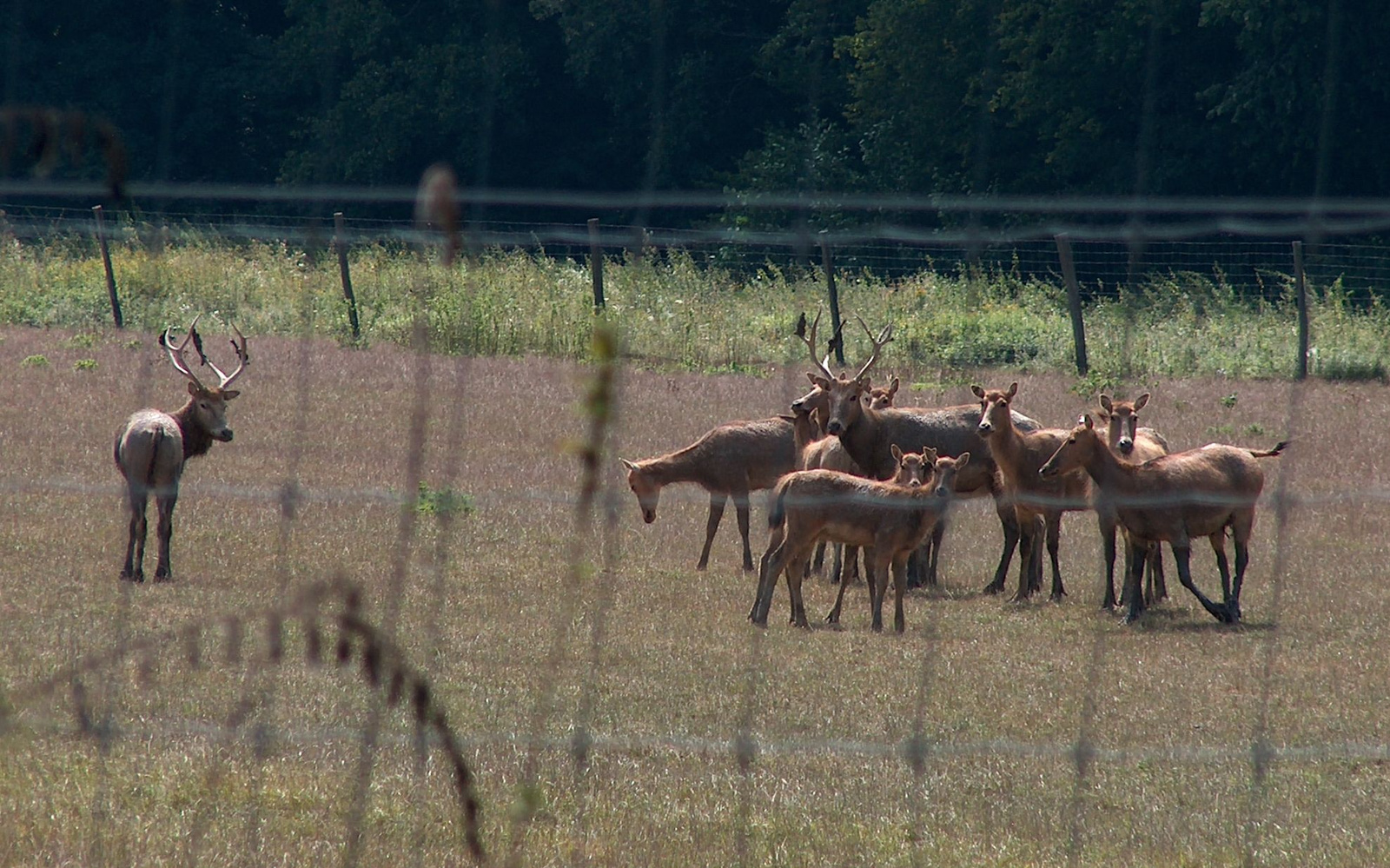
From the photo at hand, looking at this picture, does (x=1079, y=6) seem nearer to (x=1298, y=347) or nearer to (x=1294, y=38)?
(x=1294, y=38)

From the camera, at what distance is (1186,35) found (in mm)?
32750

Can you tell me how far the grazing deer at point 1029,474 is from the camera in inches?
465

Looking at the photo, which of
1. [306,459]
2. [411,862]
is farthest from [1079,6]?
[411,862]

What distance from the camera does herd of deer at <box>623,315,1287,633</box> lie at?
34.0 ft

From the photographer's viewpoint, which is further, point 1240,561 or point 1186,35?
point 1186,35

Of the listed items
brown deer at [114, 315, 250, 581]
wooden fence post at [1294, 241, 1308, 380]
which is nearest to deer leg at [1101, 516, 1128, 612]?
brown deer at [114, 315, 250, 581]

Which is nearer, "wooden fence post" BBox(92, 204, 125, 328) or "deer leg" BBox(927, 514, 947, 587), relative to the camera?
"deer leg" BBox(927, 514, 947, 587)

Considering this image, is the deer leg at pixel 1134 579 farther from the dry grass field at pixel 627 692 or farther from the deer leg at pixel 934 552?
the deer leg at pixel 934 552

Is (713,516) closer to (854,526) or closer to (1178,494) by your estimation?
(854,526)

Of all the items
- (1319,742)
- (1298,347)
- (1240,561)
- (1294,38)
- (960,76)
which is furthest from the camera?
(960,76)

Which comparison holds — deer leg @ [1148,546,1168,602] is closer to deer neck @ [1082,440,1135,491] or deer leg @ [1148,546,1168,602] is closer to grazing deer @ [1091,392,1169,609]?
grazing deer @ [1091,392,1169,609]

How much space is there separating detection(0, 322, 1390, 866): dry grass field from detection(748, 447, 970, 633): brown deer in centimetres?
33

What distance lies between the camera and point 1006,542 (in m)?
12.1

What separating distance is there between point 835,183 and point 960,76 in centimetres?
354
